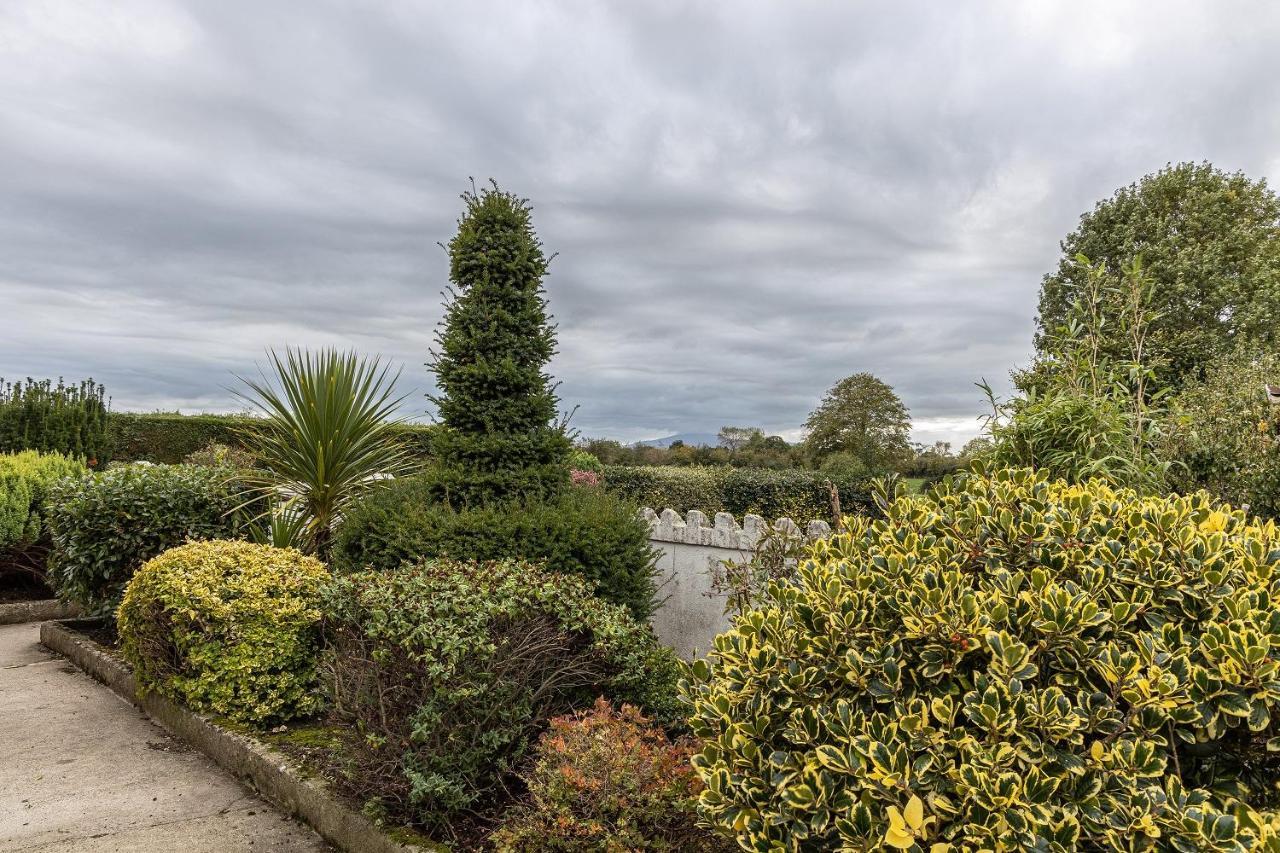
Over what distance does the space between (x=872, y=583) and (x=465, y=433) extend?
3.57 metres

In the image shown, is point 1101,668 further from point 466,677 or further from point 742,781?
point 466,677

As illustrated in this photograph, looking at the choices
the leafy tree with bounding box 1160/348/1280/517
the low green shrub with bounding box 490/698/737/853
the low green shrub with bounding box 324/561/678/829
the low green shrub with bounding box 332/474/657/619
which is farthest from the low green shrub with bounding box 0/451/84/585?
the leafy tree with bounding box 1160/348/1280/517

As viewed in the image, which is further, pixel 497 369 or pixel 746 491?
pixel 746 491

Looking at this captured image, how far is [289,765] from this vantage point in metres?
3.84

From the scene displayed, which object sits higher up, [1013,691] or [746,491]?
[746,491]

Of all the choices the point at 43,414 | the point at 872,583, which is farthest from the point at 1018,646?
the point at 43,414

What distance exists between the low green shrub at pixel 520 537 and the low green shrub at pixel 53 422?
932 centimetres

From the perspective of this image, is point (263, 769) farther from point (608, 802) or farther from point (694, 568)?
point (694, 568)

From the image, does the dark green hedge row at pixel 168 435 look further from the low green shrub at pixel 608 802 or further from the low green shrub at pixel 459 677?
the low green shrub at pixel 608 802

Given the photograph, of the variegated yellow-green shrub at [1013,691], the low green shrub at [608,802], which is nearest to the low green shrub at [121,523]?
the low green shrub at [608,802]

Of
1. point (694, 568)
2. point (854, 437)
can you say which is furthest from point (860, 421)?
point (694, 568)

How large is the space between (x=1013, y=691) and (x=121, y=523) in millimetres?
6916

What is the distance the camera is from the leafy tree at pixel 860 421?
31.0m

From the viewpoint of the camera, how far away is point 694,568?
21.8ft
